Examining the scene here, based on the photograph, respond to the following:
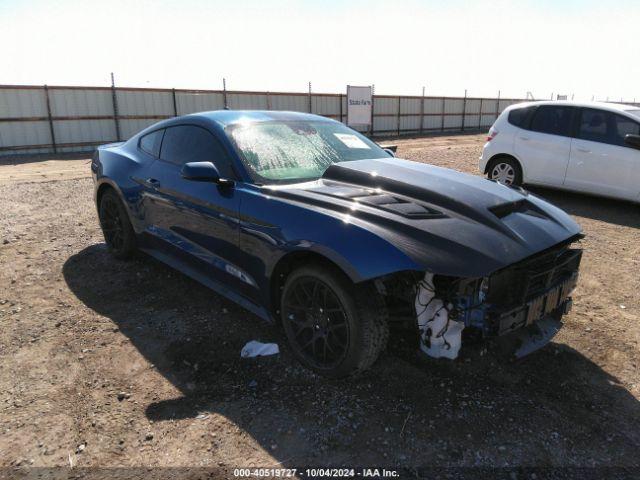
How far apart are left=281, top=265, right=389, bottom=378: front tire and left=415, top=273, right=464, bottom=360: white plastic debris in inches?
8.3

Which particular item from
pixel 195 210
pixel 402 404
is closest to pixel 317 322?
pixel 402 404

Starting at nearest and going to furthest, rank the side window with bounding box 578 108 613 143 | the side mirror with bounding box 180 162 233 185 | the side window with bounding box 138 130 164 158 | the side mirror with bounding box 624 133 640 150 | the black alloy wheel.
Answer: the black alloy wheel < the side mirror with bounding box 180 162 233 185 < the side window with bounding box 138 130 164 158 < the side mirror with bounding box 624 133 640 150 < the side window with bounding box 578 108 613 143

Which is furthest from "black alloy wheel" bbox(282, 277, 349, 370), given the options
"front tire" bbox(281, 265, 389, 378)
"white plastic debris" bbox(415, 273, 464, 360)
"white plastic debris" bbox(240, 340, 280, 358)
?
"white plastic debris" bbox(415, 273, 464, 360)

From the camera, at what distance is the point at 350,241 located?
2.46 meters

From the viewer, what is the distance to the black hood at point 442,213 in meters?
2.34

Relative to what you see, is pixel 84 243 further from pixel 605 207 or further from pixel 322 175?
pixel 605 207

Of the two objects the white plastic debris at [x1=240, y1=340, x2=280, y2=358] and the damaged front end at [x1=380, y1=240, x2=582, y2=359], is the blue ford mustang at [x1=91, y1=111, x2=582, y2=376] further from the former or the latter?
the white plastic debris at [x1=240, y1=340, x2=280, y2=358]

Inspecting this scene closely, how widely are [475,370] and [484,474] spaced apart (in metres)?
0.86

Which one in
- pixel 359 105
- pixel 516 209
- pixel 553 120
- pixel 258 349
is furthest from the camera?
pixel 359 105

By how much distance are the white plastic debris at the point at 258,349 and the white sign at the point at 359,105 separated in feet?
70.8

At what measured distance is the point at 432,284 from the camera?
8.15 ft

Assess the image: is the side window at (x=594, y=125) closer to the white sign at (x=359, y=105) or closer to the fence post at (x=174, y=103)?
the fence post at (x=174, y=103)

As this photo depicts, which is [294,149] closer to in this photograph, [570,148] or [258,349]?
[258,349]

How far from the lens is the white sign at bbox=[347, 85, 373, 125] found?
23.6 m
